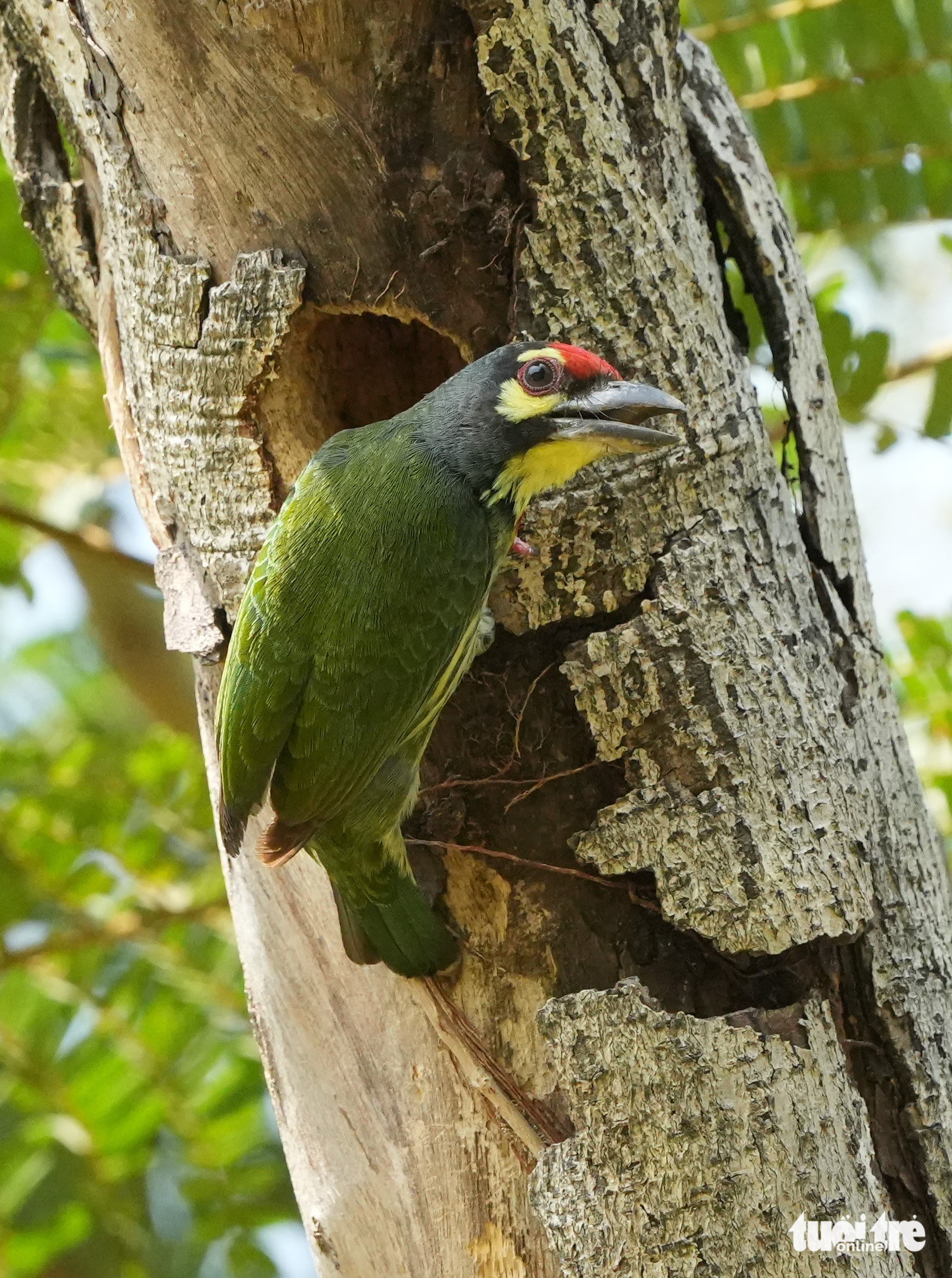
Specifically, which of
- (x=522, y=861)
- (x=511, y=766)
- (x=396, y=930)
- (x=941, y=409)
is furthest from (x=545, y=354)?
(x=941, y=409)

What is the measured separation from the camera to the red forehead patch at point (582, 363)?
204cm

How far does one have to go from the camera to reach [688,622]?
2031mm

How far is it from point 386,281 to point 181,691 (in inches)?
97.4

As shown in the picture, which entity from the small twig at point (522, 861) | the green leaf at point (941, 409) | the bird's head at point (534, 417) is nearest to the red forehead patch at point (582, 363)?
the bird's head at point (534, 417)

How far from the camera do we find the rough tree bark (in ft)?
6.38

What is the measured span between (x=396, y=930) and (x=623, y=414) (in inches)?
37.0

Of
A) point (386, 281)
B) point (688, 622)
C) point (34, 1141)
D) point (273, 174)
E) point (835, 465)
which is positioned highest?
point (273, 174)

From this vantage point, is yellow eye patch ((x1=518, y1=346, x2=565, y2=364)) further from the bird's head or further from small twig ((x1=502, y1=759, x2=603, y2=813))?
small twig ((x1=502, y1=759, x2=603, y2=813))

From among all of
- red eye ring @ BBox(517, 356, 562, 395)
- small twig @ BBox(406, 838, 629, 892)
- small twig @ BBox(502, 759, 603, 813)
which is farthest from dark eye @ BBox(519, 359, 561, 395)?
small twig @ BBox(406, 838, 629, 892)

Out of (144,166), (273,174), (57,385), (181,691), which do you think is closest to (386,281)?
(273,174)

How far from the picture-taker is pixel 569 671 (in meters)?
2.06

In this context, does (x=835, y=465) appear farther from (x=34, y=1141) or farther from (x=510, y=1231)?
(x=34, y=1141)

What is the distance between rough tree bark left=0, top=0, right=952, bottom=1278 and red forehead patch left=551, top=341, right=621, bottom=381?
0.21 ft

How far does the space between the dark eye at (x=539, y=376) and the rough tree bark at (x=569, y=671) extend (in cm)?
9
